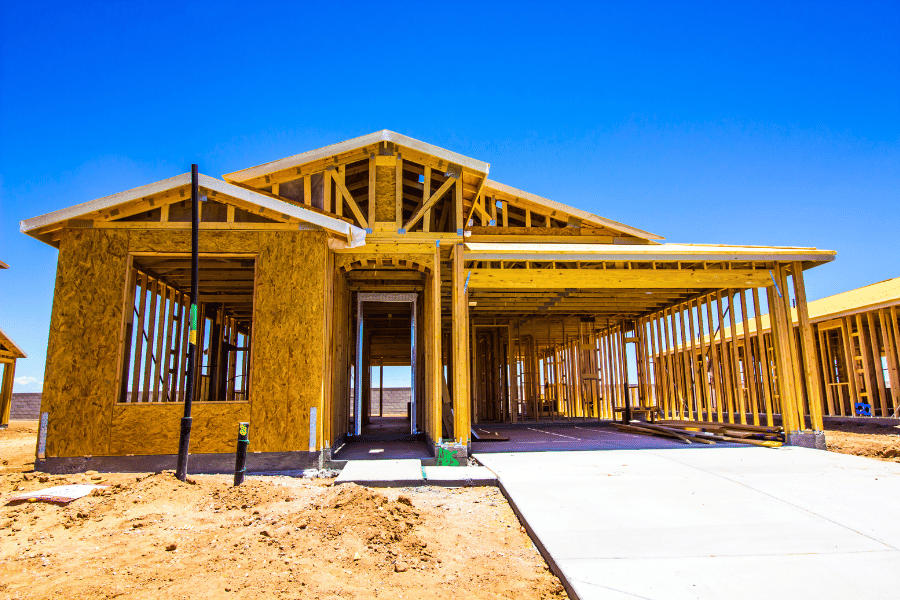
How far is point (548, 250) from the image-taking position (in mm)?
10227

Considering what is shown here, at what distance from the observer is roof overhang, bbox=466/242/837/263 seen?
9.96m

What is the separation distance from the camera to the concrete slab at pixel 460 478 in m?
7.27

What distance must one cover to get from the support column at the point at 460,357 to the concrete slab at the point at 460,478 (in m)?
1.29

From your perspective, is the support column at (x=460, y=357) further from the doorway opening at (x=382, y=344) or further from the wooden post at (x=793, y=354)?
the wooden post at (x=793, y=354)

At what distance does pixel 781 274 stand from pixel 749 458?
4446mm

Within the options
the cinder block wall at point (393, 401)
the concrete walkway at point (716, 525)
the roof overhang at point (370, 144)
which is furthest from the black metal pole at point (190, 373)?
the cinder block wall at point (393, 401)

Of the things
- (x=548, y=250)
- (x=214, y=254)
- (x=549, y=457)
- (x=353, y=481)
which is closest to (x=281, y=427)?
(x=353, y=481)

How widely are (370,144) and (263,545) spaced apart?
6.91 meters

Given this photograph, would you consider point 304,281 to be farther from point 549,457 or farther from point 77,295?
point 549,457

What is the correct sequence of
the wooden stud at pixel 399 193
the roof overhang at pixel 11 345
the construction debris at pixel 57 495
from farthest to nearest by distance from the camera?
1. the roof overhang at pixel 11 345
2. the wooden stud at pixel 399 193
3. the construction debris at pixel 57 495

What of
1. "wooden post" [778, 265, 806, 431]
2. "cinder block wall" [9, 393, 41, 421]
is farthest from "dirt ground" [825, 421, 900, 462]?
"cinder block wall" [9, 393, 41, 421]

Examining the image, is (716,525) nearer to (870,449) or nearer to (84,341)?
(870,449)

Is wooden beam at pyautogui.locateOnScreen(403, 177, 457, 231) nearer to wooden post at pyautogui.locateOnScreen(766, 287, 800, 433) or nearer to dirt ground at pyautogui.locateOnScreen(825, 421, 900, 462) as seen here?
wooden post at pyautogui.locateOnScreen(766, 287, 800, 433)

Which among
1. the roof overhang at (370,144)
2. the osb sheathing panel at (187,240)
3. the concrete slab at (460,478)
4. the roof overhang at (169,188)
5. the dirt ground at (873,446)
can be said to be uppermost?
the roof overhang at (370,144)
